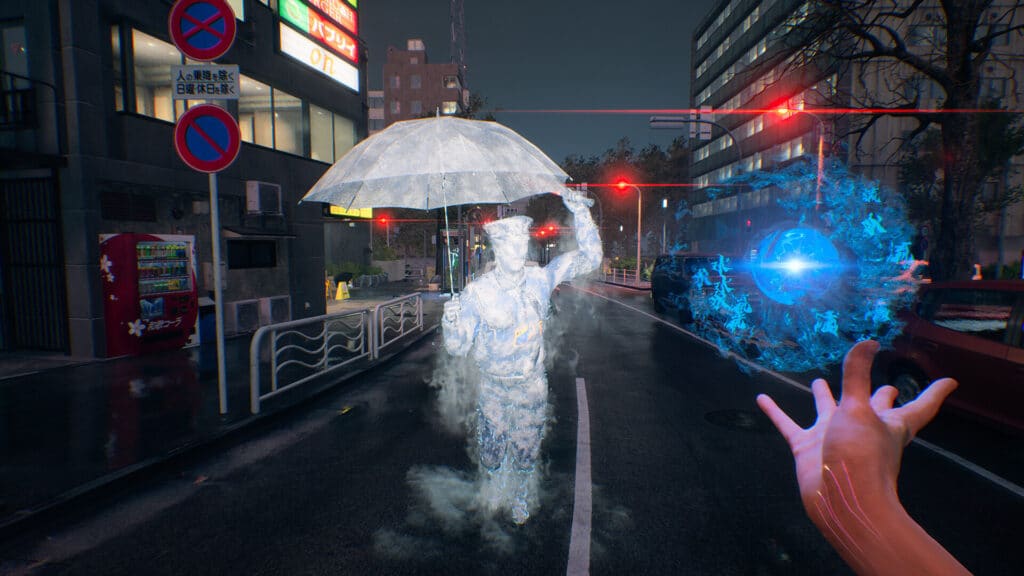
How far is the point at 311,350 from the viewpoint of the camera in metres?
9.58

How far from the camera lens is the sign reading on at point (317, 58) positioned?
44.5 feet

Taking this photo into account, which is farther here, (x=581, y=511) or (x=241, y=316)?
(x=241, y=316)

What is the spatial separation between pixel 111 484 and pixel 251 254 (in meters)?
9.36

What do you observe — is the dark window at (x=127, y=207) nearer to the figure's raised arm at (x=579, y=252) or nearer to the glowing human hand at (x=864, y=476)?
the figure's raised arm at (x=579, y=252)

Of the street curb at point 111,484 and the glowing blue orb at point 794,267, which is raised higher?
the glowing blue orb at point 794,267

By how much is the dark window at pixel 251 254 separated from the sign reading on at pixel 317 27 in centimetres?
593

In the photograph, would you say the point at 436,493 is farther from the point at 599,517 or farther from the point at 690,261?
the point at 690,261

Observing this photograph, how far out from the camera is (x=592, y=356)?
32.6 feet

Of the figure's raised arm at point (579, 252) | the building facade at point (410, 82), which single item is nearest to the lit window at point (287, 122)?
the figure's raised arm at point (579, 252)

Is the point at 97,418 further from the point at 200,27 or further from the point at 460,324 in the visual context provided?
the point at 460,324

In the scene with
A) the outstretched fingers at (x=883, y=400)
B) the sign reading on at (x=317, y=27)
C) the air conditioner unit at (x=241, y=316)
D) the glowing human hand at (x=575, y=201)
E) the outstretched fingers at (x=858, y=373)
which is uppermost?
the sign reading on at (x=317, y=27)

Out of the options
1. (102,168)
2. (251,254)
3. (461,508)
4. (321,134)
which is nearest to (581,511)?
(461,508)

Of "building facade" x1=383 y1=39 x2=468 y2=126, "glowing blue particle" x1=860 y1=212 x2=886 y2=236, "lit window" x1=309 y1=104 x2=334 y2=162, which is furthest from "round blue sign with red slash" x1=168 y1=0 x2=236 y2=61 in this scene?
"building facade" x1=383 y1=39 x2=468 y2=126

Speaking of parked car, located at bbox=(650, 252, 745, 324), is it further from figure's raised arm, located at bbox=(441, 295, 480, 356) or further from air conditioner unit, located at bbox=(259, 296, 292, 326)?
air conditioner unit, located at bbox=(259, 296, 292, 326)
